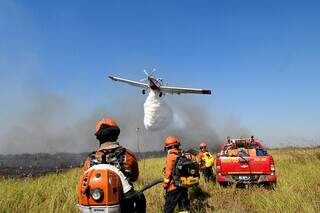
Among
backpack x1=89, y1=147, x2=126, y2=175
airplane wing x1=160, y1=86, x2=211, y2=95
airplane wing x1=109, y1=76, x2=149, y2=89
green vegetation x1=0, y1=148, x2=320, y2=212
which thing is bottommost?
green vegetation x1=0, y1=148, x2=320, y2=212

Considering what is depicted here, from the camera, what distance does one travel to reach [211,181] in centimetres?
1393

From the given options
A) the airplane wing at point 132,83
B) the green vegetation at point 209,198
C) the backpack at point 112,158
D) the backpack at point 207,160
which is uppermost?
the airplane wing at point 132,83

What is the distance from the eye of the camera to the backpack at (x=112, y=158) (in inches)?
167

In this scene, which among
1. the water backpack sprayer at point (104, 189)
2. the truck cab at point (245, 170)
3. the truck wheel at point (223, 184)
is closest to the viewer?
the water backpack sprayer at point (104, 189)

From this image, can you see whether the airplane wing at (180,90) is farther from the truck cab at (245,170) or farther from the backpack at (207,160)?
the truck cab at (245,170)

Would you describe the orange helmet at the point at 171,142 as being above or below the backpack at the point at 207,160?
above

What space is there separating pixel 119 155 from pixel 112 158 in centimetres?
10

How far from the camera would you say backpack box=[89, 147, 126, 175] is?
425 centimetres

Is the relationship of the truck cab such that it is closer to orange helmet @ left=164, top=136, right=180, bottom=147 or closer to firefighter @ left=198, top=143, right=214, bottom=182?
firefighter @ left=198, top=143, right=214, bottom=182

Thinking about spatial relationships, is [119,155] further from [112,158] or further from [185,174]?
[185,174]

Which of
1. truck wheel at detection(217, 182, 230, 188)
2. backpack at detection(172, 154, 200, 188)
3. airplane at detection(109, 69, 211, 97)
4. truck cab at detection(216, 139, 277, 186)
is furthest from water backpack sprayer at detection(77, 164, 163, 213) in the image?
airplane at detection(109, 69, 211, 97)

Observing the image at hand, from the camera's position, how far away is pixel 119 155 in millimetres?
4340

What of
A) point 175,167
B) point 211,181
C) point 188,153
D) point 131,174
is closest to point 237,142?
point 211,181

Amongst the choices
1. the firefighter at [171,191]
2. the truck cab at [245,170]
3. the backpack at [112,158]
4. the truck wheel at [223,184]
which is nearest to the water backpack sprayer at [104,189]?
the backpack at [112,158]
